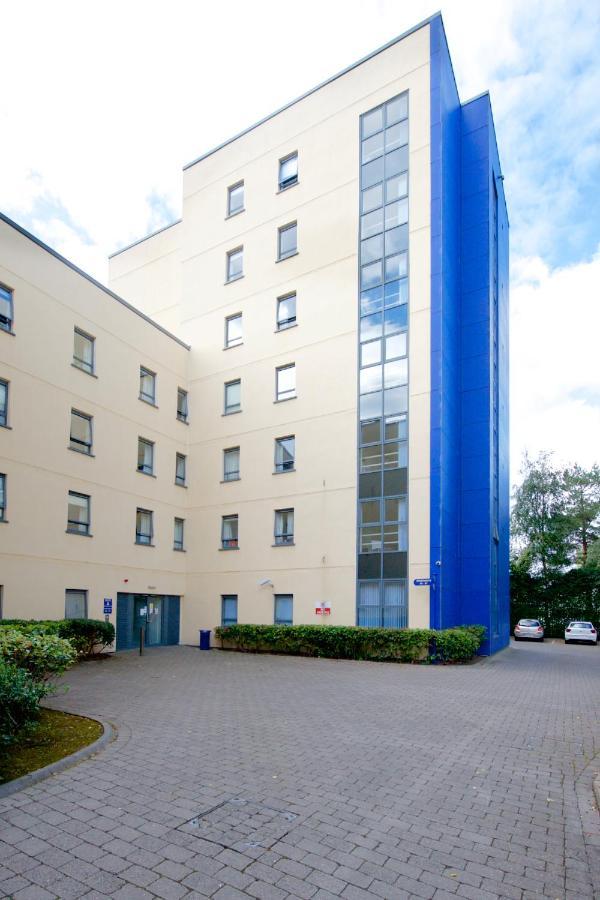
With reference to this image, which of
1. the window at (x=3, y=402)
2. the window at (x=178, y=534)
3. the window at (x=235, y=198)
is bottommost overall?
the window at (x=178, y=534)

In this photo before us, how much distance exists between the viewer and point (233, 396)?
24281 millimetres

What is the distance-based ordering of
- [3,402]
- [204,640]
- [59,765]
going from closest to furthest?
1. [59,765]
2. [3,402]
3. [204,640]

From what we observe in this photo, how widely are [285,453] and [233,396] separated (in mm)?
3727

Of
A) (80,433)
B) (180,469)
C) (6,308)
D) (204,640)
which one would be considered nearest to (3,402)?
(6,308)

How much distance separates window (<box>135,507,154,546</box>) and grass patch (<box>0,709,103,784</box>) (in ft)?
43.9

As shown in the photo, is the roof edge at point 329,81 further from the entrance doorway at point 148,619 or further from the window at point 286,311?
the entrance doorway at point 148,619

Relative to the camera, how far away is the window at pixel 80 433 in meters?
19.1

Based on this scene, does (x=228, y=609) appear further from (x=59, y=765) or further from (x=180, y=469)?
(x=59, y=765)

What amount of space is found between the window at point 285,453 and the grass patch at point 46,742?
14.2m

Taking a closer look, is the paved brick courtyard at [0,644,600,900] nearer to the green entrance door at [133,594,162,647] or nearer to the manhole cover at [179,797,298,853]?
the manhole cover at [179,797,298,853]

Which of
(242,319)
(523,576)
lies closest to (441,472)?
(242,319)

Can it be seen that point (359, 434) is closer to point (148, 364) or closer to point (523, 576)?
point (148, 364)

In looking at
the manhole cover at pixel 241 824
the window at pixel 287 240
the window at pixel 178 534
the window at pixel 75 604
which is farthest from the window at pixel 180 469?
the manhole cover at pixel 241 824

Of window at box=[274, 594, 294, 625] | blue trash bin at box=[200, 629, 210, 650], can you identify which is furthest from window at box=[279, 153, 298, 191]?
blue trash bin at box=[200, 629, 210, 650]
